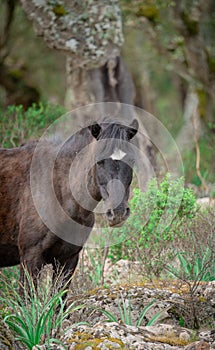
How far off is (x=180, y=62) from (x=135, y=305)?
43.5ft

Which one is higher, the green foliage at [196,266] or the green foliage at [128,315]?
the green foliage at [128,315]

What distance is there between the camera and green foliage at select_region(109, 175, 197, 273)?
7332mm

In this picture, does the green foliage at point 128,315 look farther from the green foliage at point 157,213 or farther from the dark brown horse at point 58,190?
the green foliage at point 157,213

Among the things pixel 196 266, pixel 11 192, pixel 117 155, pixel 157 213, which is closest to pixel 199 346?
pixel 196 266

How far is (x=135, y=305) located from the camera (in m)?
5.60

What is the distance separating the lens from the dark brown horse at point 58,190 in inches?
211

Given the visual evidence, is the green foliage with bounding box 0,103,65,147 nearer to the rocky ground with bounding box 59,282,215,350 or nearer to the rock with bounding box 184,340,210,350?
the rocky ground with bounding box 59,282,215,350

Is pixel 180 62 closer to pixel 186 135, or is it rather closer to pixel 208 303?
pixel 186 135

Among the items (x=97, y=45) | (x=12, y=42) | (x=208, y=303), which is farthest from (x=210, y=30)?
(x=208, y=303)

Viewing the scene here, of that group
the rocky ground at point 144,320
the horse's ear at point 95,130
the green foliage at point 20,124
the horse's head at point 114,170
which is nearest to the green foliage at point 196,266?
the rocky ground at point 144,320

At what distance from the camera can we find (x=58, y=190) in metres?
6.03

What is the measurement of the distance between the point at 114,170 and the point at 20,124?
16.2ft

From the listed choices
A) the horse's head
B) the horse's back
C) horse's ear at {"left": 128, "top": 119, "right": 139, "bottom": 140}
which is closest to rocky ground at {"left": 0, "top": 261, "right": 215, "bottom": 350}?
the horse's head

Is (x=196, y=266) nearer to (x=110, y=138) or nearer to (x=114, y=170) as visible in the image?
(x=114, y=170)
